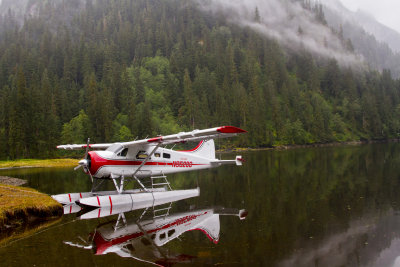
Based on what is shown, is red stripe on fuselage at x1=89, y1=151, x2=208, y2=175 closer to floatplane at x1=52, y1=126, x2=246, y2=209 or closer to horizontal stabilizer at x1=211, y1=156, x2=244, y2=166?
floatplane at x1=52, y1=126, x2=246, y2=209

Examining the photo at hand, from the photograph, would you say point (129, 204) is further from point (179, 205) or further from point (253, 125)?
point (253, 125)

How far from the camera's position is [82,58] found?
96.3 m

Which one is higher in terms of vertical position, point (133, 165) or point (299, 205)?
point (133, 165)

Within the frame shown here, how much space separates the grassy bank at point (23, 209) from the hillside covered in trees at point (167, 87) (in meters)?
40.9

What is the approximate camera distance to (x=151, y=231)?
28.5 ft

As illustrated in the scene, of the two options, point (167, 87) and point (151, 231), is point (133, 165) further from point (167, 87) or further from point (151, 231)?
point (167, 87)

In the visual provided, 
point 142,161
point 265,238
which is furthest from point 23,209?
point 265,238

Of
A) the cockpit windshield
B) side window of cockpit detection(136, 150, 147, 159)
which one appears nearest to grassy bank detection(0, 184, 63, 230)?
the cockpit windshield

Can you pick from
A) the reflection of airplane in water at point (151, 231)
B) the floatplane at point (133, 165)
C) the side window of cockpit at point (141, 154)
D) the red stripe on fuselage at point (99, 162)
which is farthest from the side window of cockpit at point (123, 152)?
the reflection of airplane in water at point (151, 231)

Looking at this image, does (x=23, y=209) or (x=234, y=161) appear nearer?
(x=23, y=209)

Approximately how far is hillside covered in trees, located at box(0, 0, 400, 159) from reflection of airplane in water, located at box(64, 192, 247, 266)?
145ft

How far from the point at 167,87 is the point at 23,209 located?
7858cm

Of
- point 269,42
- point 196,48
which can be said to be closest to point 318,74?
point 269,42

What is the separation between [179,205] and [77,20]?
141 metres
